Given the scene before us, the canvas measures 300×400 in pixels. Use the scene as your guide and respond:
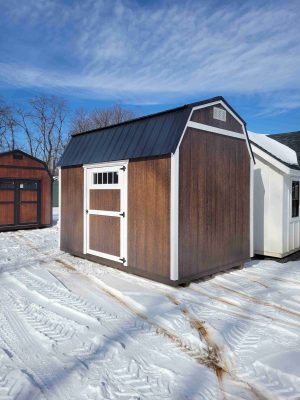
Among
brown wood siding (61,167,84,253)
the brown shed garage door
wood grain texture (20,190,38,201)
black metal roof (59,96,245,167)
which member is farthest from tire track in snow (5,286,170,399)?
wood grain texture (20,190,38,201)

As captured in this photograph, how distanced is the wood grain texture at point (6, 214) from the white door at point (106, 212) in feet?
19.7

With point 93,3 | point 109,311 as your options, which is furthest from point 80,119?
point 109,311

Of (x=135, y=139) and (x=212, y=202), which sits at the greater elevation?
(x=135, y=139)

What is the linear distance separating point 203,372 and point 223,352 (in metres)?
0.39

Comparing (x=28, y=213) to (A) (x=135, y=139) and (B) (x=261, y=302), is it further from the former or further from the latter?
(B) (x=261, y=302)

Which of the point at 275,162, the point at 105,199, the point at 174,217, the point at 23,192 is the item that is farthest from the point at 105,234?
the point at 23,192

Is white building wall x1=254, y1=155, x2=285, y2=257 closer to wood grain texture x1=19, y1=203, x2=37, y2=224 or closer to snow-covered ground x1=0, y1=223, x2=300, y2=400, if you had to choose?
snow-covered ground x1=0, y1=223, x2=300, y2=400

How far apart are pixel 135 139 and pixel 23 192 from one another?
761 centimetres

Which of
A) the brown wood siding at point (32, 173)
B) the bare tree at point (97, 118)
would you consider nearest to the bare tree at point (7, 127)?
the bare tree at point (97, 118)

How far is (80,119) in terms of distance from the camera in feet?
100

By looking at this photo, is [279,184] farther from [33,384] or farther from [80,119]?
[80,119]

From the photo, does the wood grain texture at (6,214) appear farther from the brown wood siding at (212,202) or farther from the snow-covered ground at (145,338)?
the brown wood siding at (212,202)

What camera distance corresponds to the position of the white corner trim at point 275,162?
21.2 feet

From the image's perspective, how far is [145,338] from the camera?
287cm
